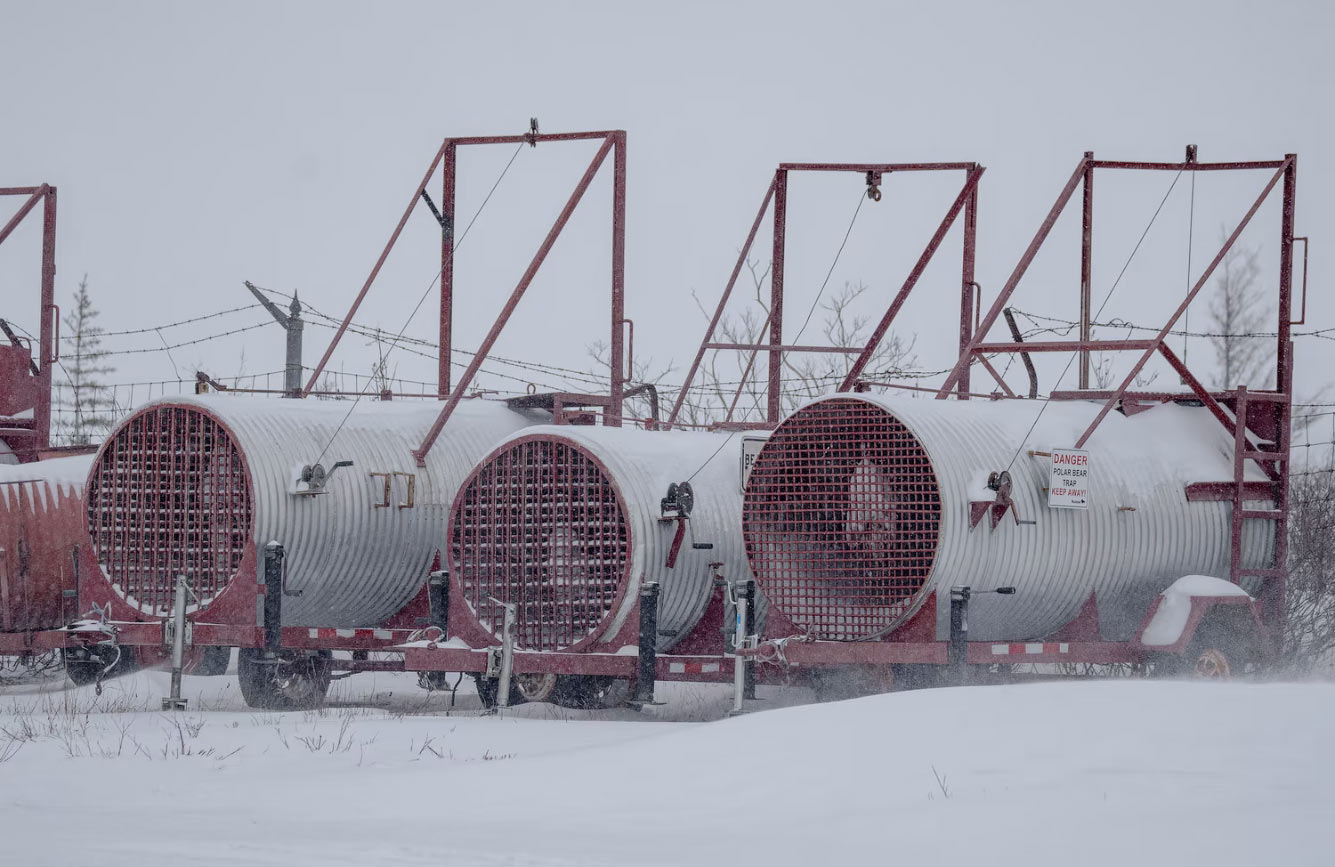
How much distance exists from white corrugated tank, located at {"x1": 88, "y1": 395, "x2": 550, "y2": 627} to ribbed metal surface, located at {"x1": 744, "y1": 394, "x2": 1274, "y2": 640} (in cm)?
455

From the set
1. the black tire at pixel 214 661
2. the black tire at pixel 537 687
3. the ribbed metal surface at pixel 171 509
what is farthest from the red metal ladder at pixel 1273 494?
the black tire at pixel 214 661

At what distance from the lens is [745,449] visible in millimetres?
17172

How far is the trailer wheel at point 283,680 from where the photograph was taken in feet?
57.6

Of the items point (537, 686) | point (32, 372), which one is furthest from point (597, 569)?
point (32, 372)

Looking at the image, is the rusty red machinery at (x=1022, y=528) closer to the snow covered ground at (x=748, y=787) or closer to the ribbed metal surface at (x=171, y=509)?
the snow covered ground at (x=748, y=787)

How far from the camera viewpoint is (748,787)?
10.8m

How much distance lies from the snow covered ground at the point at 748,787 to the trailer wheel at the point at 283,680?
3018mm

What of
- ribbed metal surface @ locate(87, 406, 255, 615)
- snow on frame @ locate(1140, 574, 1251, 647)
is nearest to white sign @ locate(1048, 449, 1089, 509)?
snow on frame @ locate(1140, 574, 1251, 647)

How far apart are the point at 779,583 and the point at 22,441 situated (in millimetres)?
12760

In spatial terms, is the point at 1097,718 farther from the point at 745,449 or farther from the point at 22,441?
the point at 22,441

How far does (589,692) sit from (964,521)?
4812 mm

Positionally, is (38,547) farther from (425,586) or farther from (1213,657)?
(1213,657)

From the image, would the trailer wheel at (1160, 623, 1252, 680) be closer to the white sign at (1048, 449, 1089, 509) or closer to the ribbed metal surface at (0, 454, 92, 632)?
the white sign at (1048, 449, 1089, 509)

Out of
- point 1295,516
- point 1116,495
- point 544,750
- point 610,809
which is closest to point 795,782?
point 610,809
